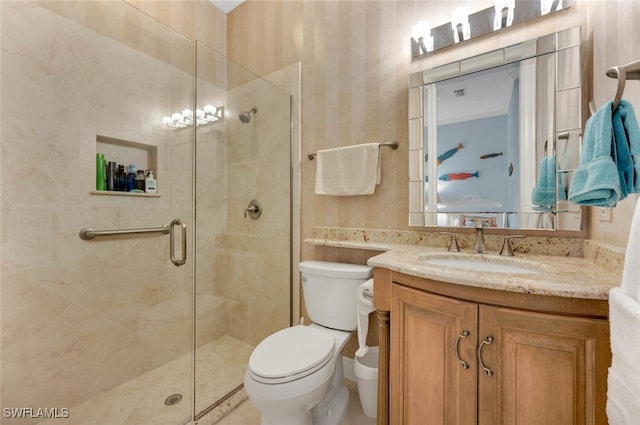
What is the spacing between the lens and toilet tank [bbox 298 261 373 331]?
1.43 m

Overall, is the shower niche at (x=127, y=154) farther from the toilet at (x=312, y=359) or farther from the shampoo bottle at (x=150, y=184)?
the toilet at (x=312, y=359)

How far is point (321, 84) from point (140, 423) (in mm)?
2227

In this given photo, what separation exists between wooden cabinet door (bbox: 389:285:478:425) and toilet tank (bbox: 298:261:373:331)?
15.2 inches

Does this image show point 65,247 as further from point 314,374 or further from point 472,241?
point 472,241

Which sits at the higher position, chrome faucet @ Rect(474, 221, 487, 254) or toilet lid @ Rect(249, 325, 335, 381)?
chrome faucet @ Rect(474, 221, 487, 254)

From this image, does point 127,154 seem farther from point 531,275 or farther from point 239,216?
point 531,275

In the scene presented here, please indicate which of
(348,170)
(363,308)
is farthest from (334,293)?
(348,170)

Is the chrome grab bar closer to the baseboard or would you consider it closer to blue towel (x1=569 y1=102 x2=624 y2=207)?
the baseboard

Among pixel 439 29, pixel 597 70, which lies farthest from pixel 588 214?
pixel 439 29

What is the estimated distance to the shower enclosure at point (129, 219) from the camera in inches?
48.1

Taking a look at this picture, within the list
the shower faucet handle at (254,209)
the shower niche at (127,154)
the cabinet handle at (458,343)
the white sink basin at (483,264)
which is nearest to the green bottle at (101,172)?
the shower niche at (127,154)

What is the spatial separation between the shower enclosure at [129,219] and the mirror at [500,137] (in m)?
1.01

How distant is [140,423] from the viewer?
4.33ft

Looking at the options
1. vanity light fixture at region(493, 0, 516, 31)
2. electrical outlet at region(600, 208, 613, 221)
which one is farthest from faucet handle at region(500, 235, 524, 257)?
vanity light fixture at region(493, 0, 516, 31)
